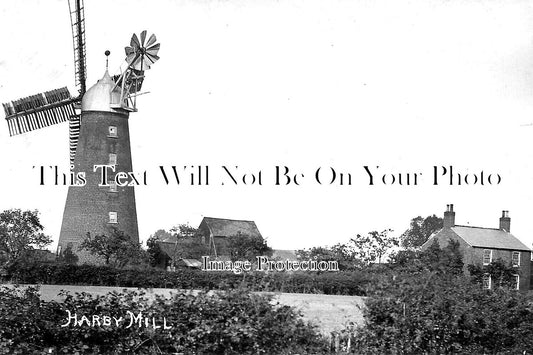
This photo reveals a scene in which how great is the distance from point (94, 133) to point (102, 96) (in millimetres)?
1984

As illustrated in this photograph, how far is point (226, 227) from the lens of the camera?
7112 centimetres

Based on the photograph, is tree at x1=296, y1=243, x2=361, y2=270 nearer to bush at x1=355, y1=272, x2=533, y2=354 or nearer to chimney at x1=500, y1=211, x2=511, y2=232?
chimney at x1=500, y1=211, x2=511, y2=232

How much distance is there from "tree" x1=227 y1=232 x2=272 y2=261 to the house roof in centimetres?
1454

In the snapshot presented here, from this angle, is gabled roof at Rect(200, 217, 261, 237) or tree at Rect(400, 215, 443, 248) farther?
tree at Rect(400, 215, 443, 248)

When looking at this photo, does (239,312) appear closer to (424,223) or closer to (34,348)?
(34,348)

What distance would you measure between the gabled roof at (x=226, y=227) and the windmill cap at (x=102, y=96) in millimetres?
30188

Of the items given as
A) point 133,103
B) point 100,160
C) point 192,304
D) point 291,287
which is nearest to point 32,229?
point 100,160

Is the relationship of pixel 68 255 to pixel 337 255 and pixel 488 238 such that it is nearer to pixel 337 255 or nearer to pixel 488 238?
pixel 337 255

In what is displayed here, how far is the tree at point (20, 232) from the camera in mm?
41250

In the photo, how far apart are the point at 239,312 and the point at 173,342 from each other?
99 centimetres

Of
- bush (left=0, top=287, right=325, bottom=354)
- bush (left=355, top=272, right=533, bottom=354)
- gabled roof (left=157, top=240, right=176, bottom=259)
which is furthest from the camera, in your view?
gabled roof (left=157, top=240, right=176, bottom=259)

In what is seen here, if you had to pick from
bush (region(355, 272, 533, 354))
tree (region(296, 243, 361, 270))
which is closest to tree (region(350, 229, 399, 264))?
tree (region(296, 243, 361, 270))

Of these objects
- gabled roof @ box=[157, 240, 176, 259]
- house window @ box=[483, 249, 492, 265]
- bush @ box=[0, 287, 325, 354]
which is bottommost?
gabled roof @ box=[157, 240, 176, 259]

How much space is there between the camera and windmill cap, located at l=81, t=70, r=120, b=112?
40000 millimetres
